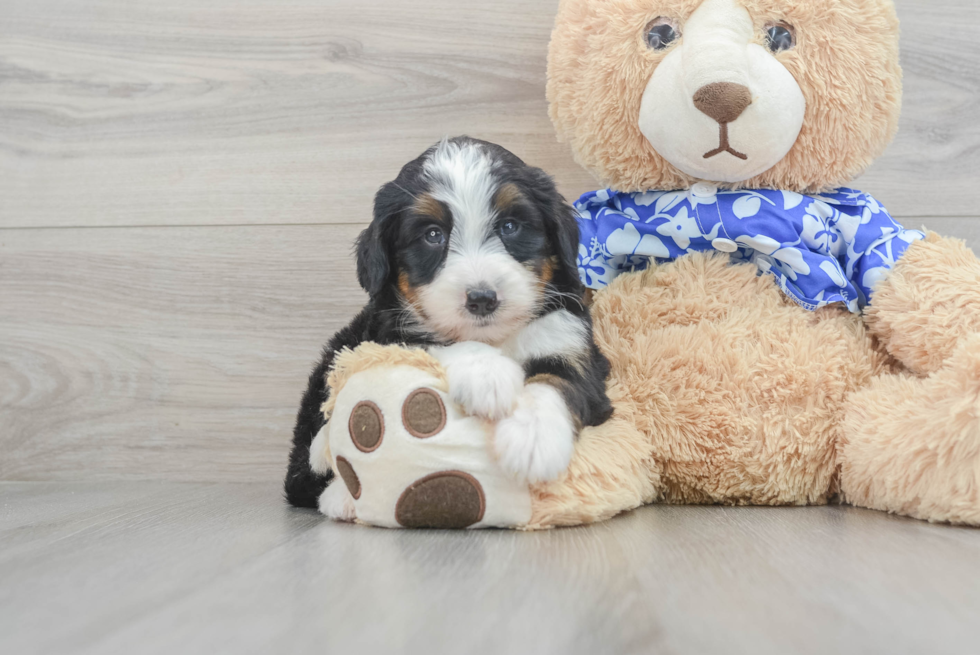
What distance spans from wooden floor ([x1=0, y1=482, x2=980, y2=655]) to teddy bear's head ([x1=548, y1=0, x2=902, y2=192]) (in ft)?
2.49

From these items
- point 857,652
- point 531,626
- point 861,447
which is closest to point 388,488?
point 531,626

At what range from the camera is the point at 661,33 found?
1.67 meters

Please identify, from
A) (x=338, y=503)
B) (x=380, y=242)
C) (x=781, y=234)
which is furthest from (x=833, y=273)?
(x=338, y=503)

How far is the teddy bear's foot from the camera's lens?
131 centimetres

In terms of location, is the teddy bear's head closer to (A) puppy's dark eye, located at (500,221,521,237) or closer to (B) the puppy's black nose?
(A) puppy's dark eye, located at (500,221,521,237)

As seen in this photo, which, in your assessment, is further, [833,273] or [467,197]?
[833,273]

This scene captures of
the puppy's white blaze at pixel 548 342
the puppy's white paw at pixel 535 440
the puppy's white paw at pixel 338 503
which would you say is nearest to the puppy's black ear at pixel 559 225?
the puppy's white blaze at pixel 548 342

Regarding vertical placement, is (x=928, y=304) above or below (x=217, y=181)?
below

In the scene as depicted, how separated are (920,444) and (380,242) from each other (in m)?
1.08

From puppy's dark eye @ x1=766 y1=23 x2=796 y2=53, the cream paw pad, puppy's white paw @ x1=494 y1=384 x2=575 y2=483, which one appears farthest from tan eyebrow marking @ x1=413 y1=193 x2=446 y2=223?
puppy's dark eye @ x1=766 y1=23 x2=796 y2=53

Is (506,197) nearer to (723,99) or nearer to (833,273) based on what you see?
(723,99)

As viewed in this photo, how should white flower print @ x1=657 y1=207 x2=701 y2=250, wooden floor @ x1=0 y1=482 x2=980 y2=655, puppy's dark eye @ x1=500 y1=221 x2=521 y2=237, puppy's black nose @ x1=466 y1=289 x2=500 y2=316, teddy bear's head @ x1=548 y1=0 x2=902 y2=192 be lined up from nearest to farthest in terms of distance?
wooden floor @ x1=0 y1=482 x2=980 y2=655 → puppy's black nose @ x1=466 y1=289 x2=500 y2=316 → puppy's dark eye @ x1=500 y1=221 x2=521 y2=237 → teddy bear's head @ x1=548 y1=0 x2=902 y2=192 → white flower print @ x1=657 y1=207 x2=701 y2=250

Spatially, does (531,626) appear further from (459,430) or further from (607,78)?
(607,78)

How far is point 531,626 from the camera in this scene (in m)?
0.85
